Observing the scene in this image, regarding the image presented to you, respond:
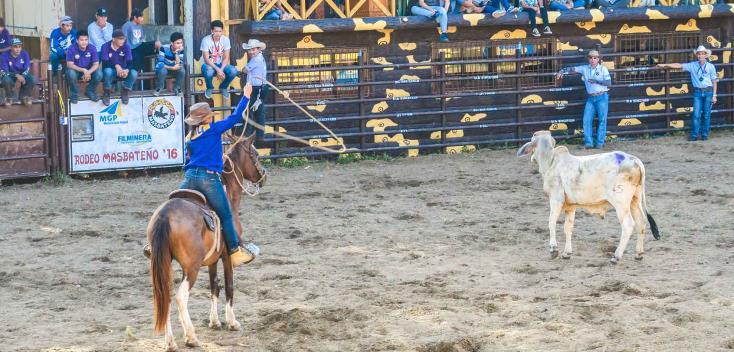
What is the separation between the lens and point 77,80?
17.3 metres

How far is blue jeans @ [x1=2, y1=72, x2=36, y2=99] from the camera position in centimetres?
1681

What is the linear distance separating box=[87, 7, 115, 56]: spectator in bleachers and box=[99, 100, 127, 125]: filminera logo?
101cm

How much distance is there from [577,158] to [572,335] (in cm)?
326

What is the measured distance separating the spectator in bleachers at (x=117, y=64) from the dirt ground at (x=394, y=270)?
1.36 metres

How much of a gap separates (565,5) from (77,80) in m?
8.64

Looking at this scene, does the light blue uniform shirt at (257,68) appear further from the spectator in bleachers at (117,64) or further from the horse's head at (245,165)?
the horse's head at (245,165)

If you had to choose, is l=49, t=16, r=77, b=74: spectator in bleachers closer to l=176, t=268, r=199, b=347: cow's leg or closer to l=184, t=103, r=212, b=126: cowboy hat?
l=184, t=103, r=212, b=126: cowboy hat

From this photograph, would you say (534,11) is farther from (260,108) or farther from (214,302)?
(214,302)

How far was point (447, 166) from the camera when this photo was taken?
61.7ft

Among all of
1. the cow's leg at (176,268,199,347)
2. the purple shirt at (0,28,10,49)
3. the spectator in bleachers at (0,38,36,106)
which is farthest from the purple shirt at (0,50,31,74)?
the cow's leg at (176,268,199,347)

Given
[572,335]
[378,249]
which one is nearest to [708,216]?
[378,249]

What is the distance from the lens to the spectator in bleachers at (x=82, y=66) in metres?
17.0

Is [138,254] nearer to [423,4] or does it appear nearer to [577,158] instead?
[577,158]

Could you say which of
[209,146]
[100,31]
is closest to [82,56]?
[100,31]
